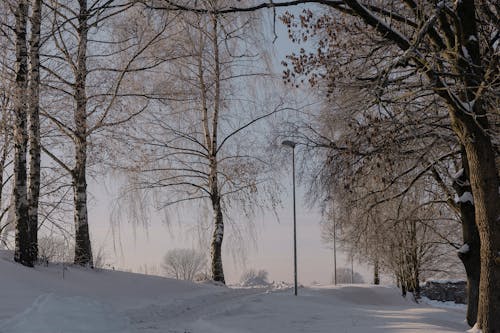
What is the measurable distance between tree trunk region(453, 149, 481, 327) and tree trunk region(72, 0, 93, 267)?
943 cm

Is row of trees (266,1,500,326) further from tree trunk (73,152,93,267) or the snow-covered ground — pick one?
tree trunk (73,152,93,267)

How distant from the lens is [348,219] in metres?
12.9

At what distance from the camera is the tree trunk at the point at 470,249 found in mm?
10703

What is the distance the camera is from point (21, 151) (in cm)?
1232

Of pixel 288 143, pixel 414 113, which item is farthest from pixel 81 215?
pixel 414 113

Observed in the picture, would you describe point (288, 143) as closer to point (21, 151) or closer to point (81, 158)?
point (81, 158)

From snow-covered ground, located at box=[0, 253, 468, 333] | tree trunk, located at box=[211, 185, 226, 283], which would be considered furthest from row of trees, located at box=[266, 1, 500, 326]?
tree trunk, located at box=[211, 185, 226, 283]

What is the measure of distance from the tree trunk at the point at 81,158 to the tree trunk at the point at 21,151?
156 cm

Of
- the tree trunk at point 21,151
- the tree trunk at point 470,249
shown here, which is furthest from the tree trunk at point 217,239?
the tree trunk at point 470,249

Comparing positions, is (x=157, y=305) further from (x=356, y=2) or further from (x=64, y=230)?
(x=356, y=2)

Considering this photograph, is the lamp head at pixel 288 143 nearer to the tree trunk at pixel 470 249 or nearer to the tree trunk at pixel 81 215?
the tree trunk at pixel 470 249

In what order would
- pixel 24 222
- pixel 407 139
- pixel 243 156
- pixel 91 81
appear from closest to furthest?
pixel 407 139 < pixel 24 222 < pixel 91 81 < pixel 243 156

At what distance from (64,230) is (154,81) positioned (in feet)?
18.2

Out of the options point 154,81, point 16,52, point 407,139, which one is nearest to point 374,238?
point 407,139
